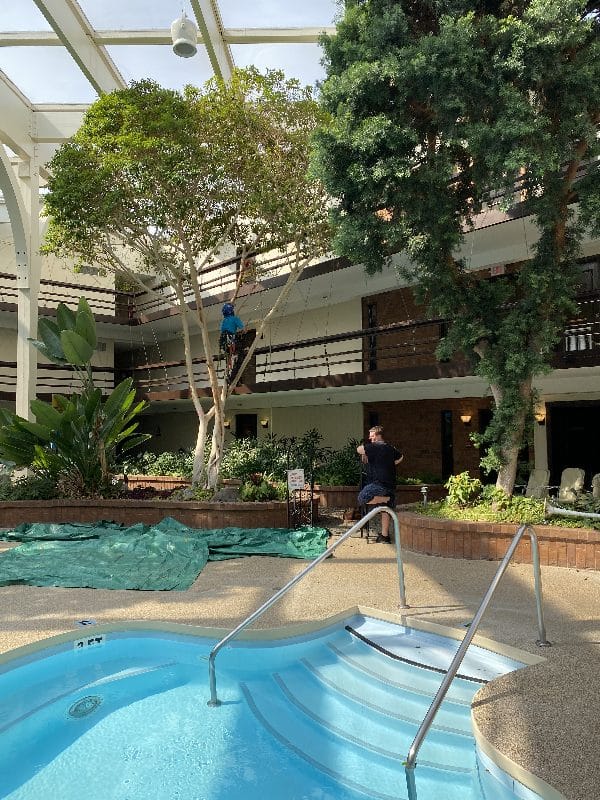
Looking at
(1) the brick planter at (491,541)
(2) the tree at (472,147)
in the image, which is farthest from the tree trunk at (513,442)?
(1) the brick planter at (491,541)

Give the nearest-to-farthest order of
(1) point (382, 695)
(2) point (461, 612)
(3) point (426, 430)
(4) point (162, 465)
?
(1) point (382, 695) → (2) point (461, 612) → (3) point (426, 430) → (4) point (162, 465)

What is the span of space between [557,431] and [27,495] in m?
12.5

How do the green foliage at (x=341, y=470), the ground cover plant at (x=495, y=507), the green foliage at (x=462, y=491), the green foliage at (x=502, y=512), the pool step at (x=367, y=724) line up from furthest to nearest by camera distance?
the green foliage at (x=341, y=470) → the green foliage at (x=462, y=491) → the green foliage at (x=502, y=512) → the ground cover plant at (x=495, y=507) → the pool step at (x=367, y=724)

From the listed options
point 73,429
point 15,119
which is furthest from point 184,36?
point 73,429

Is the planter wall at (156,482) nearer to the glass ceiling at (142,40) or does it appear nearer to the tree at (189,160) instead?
the tree at (189,160)

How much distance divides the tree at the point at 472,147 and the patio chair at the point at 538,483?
3154 mm

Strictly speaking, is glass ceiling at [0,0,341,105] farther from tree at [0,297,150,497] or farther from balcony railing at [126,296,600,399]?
balcony railing at [126,296,600,399]

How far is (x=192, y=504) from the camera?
1203cm

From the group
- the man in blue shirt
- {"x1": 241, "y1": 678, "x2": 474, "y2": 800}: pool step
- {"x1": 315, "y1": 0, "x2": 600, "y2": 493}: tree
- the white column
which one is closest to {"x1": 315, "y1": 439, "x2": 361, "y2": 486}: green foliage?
the man in blue shirt

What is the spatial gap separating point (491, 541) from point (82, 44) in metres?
12.7

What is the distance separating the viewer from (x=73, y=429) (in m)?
12.9

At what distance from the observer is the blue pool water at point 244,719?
13.1 feet

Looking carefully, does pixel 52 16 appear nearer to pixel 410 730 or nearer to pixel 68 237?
pixel 68 237

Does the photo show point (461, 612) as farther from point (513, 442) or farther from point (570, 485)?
point (570, 485)
